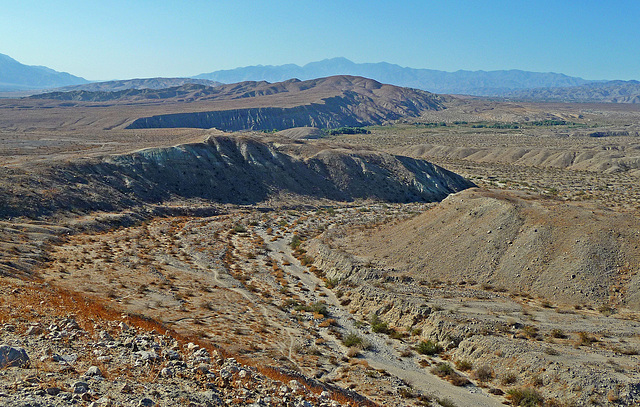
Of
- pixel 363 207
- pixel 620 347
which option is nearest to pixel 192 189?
pixel 363 207

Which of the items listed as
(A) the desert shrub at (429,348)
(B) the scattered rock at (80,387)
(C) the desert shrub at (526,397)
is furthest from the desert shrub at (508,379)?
(B) the scattered rock at (80,387)

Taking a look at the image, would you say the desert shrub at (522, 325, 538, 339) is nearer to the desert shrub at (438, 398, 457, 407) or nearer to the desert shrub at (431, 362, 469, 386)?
the desert shrub at (431, 362, 469, 386)

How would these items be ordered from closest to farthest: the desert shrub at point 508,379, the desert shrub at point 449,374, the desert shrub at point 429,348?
1. the desert shrub at point 508,379
2. the desert shrub at point 449,374
3. the desert shrub at point 429,348

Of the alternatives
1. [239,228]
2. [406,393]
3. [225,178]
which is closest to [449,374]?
[406,393]

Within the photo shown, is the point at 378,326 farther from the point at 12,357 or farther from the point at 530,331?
the point at 12,357

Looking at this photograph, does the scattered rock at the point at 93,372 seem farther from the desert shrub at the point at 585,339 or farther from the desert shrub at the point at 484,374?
the desert shrub at the point at 585,339

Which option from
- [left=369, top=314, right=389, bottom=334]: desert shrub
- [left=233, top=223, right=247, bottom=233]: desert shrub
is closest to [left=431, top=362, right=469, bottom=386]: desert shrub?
[left=369, top=314, right=389, bottom=334]: desert shrub

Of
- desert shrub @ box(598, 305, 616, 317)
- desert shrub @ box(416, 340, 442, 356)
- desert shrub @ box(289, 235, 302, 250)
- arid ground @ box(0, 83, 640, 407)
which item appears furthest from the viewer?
desert shrub @ box(289, 235, 302, 250)
